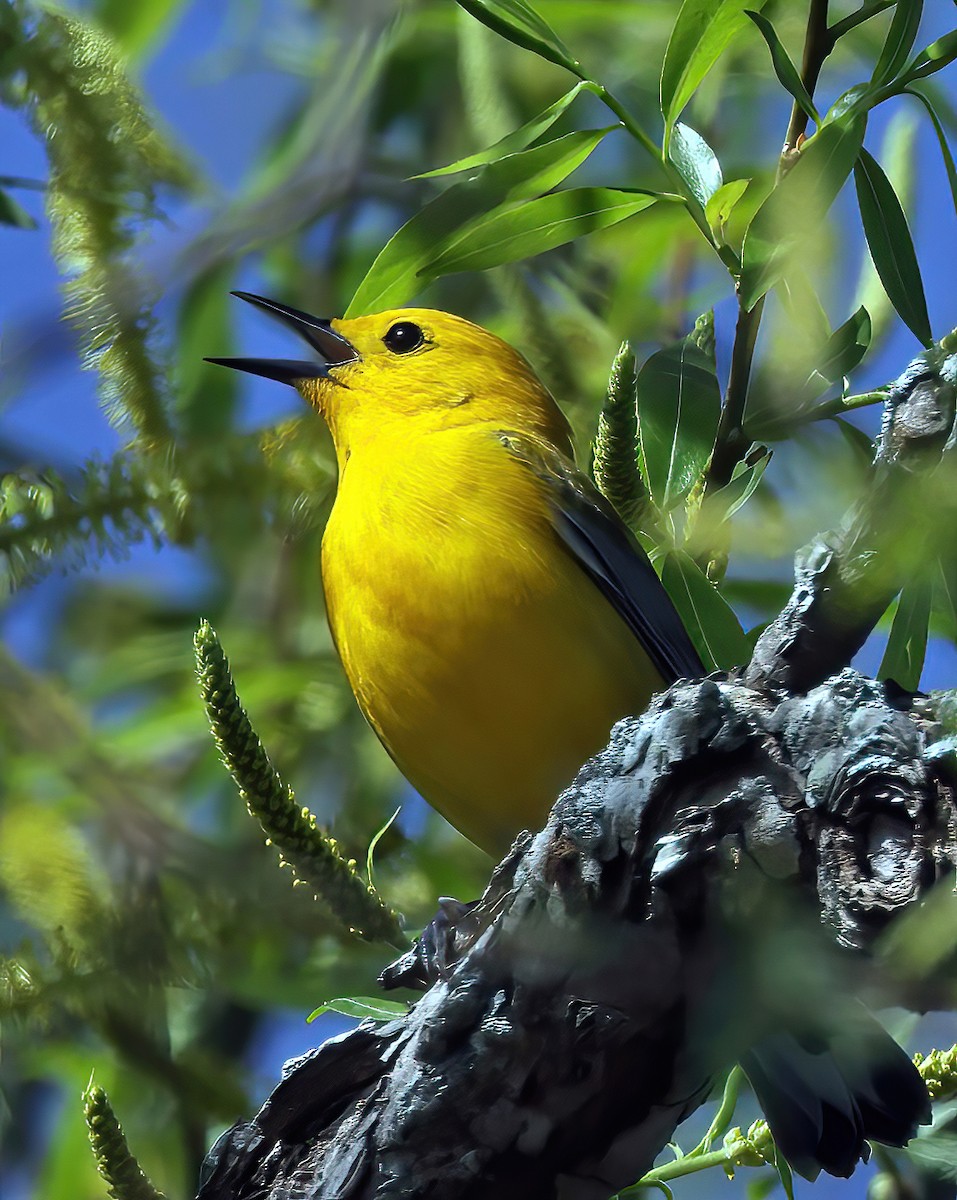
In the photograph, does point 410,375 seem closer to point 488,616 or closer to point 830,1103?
point 488,616

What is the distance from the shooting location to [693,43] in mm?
2770

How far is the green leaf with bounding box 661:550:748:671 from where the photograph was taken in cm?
263

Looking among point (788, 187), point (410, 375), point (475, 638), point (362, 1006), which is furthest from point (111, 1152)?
point (410, 375)

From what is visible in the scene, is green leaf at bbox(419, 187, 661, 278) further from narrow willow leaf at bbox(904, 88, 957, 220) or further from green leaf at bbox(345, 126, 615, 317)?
narrow willow leaf at bbox(904, 88, 957, 220)

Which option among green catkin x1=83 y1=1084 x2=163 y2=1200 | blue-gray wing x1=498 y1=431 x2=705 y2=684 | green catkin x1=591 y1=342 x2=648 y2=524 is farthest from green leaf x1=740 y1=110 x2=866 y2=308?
green catkin x1=83 y1=1084 x2=163 y2=1200

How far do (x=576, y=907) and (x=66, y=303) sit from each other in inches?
48.4

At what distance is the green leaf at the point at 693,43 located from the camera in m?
2.73

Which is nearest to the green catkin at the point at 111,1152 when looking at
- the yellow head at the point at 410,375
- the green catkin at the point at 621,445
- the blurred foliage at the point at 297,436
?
the blurred foliage at the point at 297,436

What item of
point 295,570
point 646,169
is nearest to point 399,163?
point 646,169

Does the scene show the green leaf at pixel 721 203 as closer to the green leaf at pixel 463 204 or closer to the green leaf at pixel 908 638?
the green leaf at pixel 463 204

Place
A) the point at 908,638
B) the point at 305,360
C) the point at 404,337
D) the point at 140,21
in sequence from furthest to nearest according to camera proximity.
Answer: the point at 140,21 < the point at 404,337 < the point at 305,360 < the point at 908,638

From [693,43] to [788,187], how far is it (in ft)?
1.88

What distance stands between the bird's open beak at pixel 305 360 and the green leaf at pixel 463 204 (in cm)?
125

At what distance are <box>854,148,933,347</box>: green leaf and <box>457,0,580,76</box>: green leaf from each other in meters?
0.58
